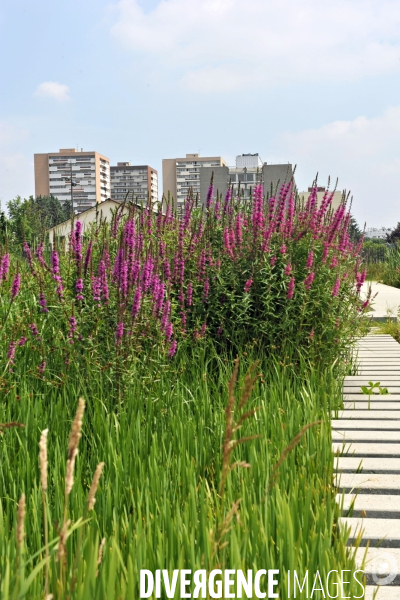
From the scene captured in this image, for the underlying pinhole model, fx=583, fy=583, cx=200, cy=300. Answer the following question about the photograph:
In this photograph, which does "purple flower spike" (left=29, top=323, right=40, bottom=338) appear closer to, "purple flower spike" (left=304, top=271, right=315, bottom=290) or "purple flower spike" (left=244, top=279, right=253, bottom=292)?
"purple flower spike" (left=244, top=279, right=253, bottom=292)

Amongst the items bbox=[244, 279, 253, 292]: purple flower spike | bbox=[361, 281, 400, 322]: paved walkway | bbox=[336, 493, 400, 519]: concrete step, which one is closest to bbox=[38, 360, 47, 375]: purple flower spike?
bbox=[244, 279, 253, 292]: purple flower spike

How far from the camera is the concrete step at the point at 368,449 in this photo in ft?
10.9

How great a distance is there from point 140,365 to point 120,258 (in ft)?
2.41

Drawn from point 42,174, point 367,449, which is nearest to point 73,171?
point 42,174

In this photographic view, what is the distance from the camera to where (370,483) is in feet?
9.60

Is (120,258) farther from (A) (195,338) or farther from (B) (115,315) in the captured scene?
(A) (195,338)

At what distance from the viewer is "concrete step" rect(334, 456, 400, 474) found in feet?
10.2

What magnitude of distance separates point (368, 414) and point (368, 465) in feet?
3.47

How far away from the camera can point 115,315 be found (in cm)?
390

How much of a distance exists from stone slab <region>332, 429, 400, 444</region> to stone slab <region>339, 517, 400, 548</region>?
941mm

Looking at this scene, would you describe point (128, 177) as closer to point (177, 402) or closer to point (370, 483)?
point (177, 402)

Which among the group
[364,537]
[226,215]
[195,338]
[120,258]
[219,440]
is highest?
[226,215]

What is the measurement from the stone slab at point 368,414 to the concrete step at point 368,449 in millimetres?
603

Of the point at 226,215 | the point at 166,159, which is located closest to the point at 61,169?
the point at 166,159
